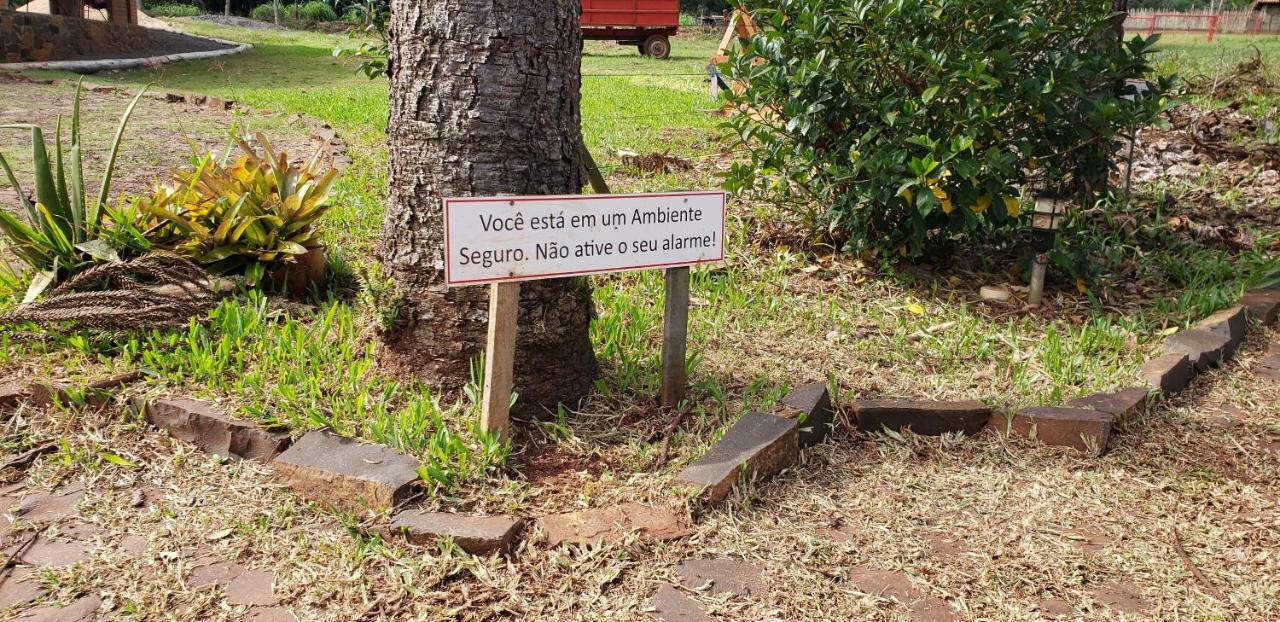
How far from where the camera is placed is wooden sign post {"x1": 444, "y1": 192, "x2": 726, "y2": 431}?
2.26 meters

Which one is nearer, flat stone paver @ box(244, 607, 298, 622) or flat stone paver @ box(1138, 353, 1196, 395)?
flat stone paver @ box(244, 607, 298, 622)

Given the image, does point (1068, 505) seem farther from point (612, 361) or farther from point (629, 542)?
point (612, 361)

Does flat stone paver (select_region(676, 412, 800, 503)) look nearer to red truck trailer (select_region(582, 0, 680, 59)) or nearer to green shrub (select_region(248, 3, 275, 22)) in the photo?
red truck trailer (select_region(582, 0, 680, 59))

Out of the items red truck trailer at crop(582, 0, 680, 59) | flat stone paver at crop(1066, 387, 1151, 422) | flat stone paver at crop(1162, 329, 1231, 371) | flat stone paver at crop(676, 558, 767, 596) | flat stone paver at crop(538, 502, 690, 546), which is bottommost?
flat stone paver at crop(676, 558, 767, 596)

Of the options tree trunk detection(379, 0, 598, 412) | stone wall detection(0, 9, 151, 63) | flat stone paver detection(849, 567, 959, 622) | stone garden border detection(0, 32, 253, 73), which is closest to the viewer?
flat stone paver detection(849, 567, 959, 622)

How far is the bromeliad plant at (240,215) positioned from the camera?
3434mm

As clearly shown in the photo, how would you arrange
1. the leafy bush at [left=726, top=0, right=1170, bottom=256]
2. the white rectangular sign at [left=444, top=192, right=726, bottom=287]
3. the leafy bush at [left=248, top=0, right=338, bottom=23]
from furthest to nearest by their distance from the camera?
the leafy bush at [left=248, top=0, right=338, bottom=23], the leafy bush at [left=726, top=0, right=1170, bottom=256], the white rectangular sign at [left=444, top=192, right=726, bottom=287]

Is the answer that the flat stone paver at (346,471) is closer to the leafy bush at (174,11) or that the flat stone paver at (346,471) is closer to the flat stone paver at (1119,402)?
the flat stone paver at (1119,402)

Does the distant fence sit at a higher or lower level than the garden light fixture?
higher

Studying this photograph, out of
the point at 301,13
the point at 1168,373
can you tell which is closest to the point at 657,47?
the point at 301,13

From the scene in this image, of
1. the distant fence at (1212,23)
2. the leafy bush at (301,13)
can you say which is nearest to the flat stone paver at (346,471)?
the leafy bush at (301,13)

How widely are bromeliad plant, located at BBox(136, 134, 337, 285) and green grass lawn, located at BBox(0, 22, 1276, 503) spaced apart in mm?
224

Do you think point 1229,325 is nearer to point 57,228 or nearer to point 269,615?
point 269,615

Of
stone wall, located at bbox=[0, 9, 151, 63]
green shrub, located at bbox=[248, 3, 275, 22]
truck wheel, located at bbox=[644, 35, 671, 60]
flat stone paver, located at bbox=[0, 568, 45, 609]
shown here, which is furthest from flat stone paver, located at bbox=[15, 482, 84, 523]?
green shrub, located at bbox=[248, 3, 275, 22]
